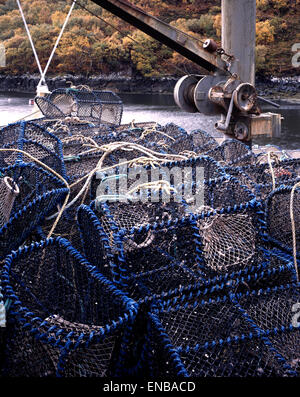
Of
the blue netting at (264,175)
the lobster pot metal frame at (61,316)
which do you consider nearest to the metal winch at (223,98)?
the blue netting at (264,175)

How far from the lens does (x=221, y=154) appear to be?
3.07 metres

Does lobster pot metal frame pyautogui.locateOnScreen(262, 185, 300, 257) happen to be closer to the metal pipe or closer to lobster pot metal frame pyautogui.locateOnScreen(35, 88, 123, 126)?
the metal pipe

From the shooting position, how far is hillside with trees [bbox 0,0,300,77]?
2135 inches

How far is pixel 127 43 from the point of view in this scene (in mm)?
59031

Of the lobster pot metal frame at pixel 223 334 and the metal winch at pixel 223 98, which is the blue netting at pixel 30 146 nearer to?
the lobster pot metal frame at pixel 223 334

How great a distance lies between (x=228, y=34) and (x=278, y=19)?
57025 millimetres

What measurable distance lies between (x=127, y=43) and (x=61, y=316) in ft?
202

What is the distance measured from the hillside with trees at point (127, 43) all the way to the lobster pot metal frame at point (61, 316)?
53.4 m

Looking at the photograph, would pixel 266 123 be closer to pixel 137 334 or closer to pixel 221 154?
pixel 221 154

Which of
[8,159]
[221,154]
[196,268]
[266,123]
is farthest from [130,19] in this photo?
[196,268]

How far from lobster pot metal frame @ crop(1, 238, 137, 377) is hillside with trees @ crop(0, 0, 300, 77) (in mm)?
53355

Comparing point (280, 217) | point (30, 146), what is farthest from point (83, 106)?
point (280, 217)

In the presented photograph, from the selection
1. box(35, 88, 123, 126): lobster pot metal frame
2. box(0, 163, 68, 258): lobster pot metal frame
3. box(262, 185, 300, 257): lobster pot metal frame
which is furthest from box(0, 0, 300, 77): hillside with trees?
box(0, 163, 68, 258): lobster pot metal frame

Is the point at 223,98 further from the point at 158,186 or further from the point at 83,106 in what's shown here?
the point at 158,186
